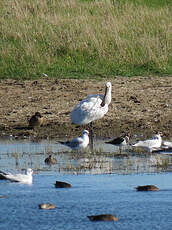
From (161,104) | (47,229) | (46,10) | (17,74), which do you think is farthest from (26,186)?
(46,10)

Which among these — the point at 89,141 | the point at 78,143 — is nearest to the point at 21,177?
the point at 78,143

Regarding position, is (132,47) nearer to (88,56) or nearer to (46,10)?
(88,56)

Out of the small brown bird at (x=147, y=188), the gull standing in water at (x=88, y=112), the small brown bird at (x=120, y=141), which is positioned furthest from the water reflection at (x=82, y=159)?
the small brown bird at (x=147, y=188)

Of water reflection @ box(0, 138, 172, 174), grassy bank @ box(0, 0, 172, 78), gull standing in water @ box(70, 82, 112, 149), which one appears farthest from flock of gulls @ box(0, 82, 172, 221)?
grassy bank @ box(0, 0, 172, 78)

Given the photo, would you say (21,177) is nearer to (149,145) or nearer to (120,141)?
(149,145)

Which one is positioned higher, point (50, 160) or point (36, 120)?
point (36, 120)

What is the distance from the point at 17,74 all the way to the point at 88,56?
2306 mm

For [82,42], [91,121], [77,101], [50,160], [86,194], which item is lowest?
[86,194]

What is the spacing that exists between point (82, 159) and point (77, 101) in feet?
17.4

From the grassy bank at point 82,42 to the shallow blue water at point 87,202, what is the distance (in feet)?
29.6

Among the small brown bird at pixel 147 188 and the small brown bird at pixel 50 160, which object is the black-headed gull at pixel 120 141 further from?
the small brown bird at pixel 147 188

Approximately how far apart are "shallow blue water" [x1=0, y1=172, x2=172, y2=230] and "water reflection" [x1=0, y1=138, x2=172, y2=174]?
394 millimetres

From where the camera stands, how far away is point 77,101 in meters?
17.2

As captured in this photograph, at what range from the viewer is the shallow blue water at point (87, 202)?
27.7ft
